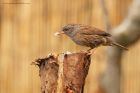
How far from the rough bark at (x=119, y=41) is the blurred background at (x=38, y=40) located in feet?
6.20

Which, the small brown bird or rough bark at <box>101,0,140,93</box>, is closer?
the small brown bird

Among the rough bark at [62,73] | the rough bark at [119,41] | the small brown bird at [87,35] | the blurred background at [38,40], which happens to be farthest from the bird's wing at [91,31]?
the blurred background at [38,40]

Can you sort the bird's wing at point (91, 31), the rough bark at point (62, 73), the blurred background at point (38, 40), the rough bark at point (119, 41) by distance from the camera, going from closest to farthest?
the rough bark at point (62, 73)
the bird's wing at point (91, 31)
the rough bark at point (119, 41)
the blurred background at point (38, 40)

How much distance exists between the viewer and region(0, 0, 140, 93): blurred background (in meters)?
10.9

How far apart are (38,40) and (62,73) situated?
16.8 feet

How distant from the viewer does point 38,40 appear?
1098 centimetres

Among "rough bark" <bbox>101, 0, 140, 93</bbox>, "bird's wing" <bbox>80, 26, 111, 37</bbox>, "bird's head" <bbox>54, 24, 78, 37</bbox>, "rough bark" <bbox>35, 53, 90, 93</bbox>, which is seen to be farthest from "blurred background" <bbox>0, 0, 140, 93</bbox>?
"rough bark" <bbox>35, 53, 90, 93</bbox>

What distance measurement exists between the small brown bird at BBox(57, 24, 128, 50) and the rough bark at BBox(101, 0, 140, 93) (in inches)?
27.8

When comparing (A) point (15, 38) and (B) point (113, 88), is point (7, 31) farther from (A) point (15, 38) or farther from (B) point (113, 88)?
(B) point (113, 88)

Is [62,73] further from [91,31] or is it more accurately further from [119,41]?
[119,41]

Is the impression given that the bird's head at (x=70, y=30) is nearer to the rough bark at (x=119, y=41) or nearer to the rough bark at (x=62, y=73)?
the rough bark at (x=119, y=41)

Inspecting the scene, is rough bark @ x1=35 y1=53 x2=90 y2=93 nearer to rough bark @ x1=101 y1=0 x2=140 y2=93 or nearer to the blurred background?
rough bark @ x1=101 y1=0 x2=140 y2=93

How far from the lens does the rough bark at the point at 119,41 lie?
27.6ft

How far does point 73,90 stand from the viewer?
19.2 ft
